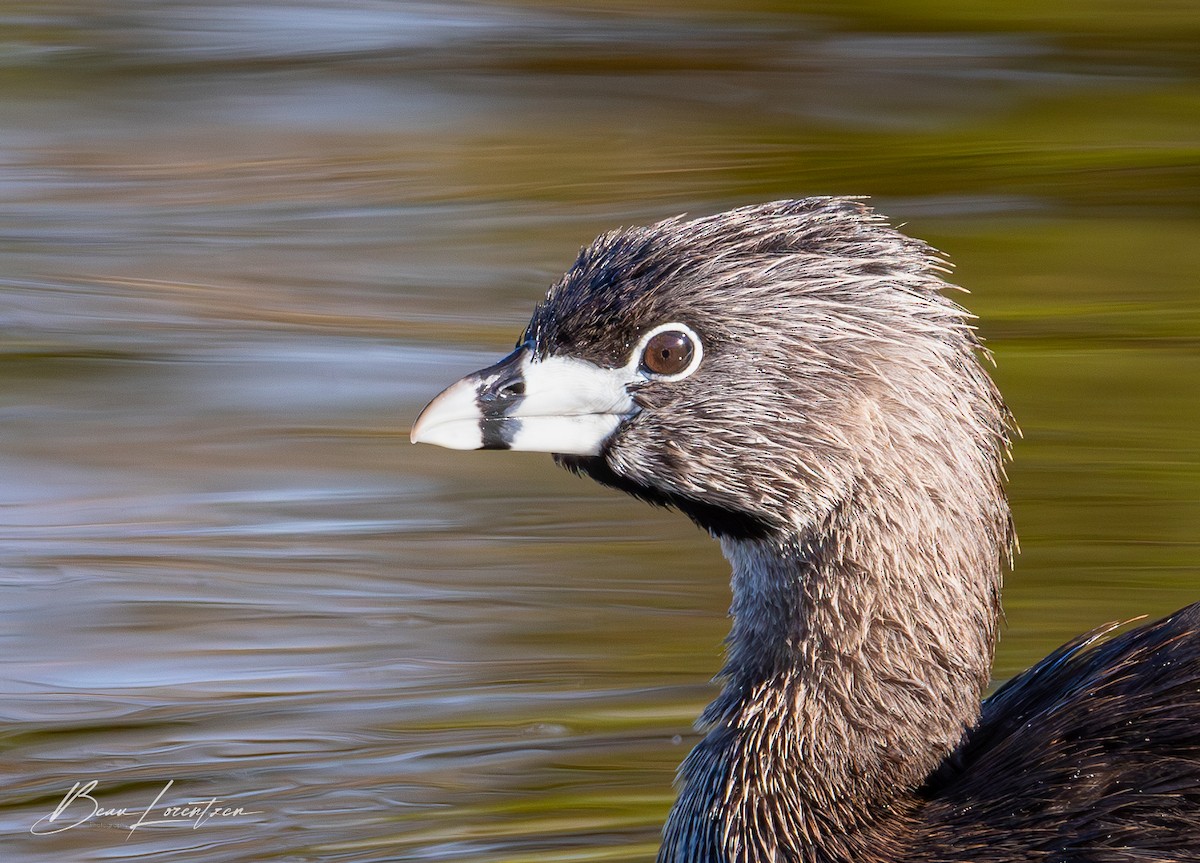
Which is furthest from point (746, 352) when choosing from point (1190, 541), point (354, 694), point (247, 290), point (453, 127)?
point (453, 127)

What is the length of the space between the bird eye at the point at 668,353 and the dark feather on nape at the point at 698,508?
24 cm

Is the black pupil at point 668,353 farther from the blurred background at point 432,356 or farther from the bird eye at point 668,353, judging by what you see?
the blurred background at point 432,356

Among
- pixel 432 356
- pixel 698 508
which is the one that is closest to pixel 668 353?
pixel 698 508

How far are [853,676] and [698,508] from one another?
0.49 metres

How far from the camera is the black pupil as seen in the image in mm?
4309

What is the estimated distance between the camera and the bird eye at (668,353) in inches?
170

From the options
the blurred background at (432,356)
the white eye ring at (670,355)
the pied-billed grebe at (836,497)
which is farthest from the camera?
the blurred background at (432,356)

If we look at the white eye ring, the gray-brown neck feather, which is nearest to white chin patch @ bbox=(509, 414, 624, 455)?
the white eye ring

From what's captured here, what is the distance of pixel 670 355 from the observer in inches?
170

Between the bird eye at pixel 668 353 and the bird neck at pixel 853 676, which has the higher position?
the bird eye at pixel 668 353

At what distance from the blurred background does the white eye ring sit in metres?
1.49

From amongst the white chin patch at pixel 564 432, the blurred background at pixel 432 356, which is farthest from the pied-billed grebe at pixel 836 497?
the blurred background at pixel 432 356

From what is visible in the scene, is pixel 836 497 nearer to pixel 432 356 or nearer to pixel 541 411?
pixel 541 411

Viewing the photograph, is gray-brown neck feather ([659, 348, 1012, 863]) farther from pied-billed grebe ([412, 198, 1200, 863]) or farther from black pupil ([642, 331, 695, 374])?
black pupil ([642, 331, 695, 374])
